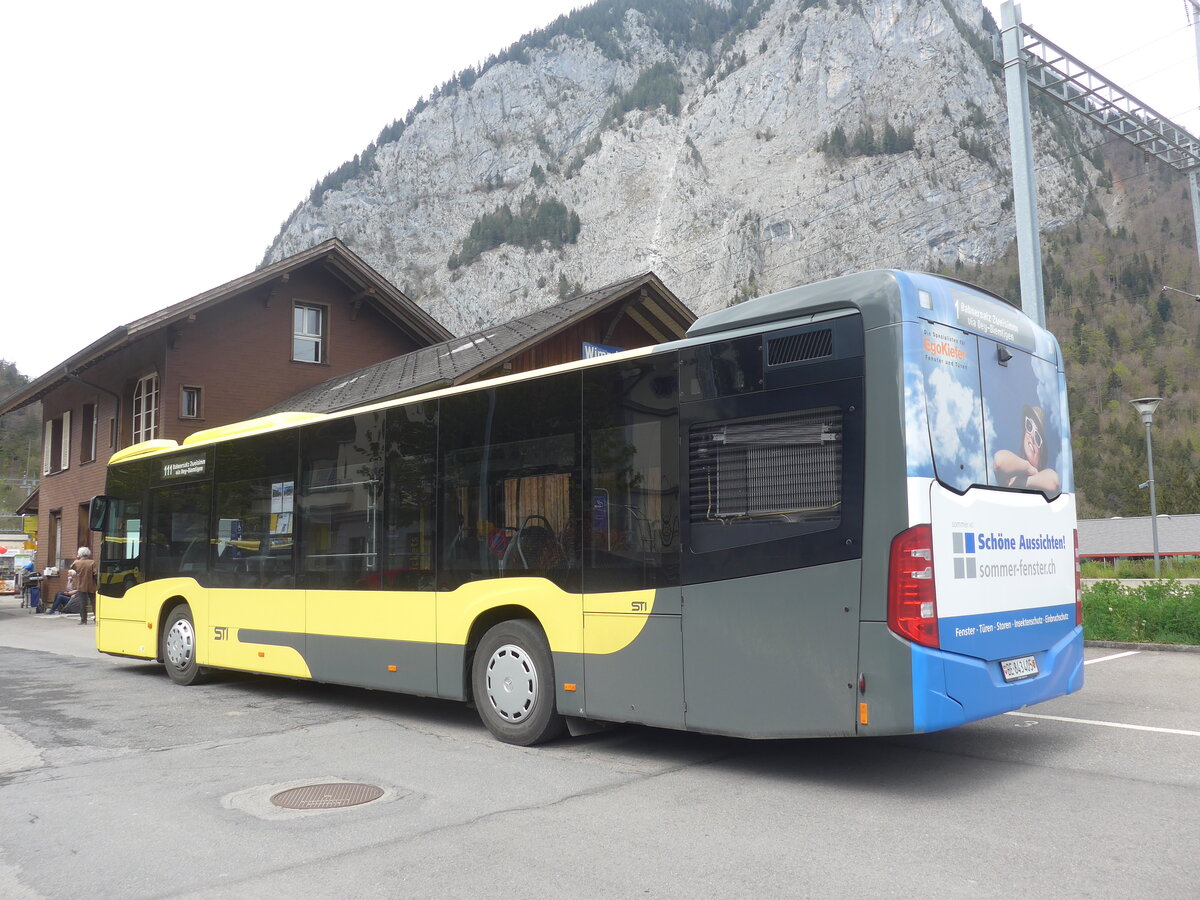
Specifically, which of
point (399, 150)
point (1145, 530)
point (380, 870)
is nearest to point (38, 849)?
point (380, 870)

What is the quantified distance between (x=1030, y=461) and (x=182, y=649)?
9095 millimetres

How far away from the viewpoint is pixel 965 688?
552 cm

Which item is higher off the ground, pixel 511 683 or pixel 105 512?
pixel 105 512

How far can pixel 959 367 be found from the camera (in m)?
5.85

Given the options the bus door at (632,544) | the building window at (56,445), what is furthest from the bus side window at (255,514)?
the building window at (56,445)

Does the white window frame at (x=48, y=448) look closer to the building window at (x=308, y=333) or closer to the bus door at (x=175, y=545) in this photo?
the building window at (x=308, y=333)

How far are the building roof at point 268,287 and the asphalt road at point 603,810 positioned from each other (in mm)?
15077

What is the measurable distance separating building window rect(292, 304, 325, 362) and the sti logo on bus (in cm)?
2240

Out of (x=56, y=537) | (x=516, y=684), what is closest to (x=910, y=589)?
(x=516, y=684)

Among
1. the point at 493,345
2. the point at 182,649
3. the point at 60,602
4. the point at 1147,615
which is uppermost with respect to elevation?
the point at 493,345

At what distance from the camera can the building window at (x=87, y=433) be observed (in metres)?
28.2

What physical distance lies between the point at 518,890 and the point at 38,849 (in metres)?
2.54

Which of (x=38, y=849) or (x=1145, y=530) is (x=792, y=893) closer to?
(x=38, y=849)

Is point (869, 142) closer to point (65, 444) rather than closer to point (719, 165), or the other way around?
point (719, 165)
